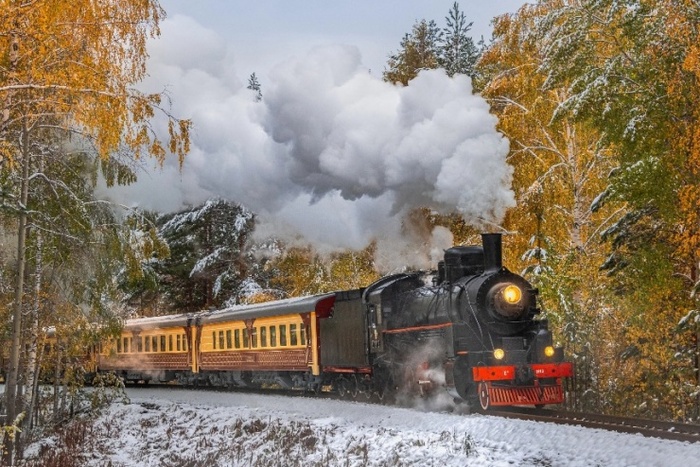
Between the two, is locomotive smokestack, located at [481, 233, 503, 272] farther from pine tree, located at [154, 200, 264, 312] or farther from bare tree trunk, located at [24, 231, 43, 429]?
pine tree, located at [154, 200, 264, 312]

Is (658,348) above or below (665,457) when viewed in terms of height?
above

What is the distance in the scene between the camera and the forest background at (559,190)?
389 inches

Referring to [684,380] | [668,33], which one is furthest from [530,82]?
[684,380]

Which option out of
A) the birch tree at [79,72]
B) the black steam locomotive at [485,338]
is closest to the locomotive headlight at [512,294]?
the black steam locomotive at [485,338]

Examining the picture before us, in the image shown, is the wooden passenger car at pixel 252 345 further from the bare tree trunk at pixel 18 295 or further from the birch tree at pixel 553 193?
the bare tree trunk at pixel 18 295

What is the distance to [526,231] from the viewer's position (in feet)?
68.0

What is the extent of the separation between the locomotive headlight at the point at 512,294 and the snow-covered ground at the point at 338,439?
2.19 meters

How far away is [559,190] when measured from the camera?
64.5 ft

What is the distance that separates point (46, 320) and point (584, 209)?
41.9ft

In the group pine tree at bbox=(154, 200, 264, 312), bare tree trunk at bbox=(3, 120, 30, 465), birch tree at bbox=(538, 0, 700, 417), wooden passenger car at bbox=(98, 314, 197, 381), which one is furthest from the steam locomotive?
pine tree at bbox=(154, 200, 264, 312)

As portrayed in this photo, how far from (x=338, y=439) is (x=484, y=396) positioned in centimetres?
261

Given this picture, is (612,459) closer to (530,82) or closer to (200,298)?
(530,82)

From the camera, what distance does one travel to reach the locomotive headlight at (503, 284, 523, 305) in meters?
14.0

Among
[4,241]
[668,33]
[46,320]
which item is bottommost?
[46,320]
